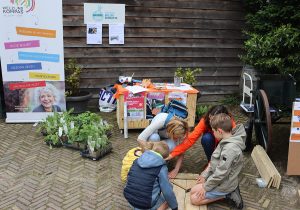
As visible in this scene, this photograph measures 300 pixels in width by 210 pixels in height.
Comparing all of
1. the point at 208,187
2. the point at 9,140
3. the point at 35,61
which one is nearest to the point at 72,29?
the point at 35,61

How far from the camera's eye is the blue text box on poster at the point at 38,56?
6.20m

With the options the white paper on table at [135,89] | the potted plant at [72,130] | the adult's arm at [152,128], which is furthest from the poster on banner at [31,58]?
the adult's arm at [152,128]

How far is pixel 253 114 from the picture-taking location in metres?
5.49

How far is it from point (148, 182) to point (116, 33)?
15.4 feet

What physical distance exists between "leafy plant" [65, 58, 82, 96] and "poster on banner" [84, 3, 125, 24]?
903 mm

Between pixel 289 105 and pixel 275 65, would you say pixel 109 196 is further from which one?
pixel 275 65

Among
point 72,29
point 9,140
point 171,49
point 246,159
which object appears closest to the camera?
point 246,159

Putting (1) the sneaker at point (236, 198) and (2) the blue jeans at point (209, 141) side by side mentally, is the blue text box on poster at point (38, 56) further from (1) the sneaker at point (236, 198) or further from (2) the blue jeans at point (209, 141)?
(1) the sneaker at point (236, 198)

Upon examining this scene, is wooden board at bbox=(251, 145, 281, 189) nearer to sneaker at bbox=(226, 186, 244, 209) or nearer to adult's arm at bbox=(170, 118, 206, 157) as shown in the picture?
sneaker at bbox=(226, 186, 244, 209)

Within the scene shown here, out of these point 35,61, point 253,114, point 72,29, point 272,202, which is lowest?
point 272,202

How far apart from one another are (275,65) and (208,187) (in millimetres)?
3645

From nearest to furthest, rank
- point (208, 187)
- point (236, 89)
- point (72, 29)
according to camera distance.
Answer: point (208, 187) < point (72, 29) < point (236, 89)

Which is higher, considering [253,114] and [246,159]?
[253,114]

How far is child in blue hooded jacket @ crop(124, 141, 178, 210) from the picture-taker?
3.31 m
